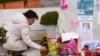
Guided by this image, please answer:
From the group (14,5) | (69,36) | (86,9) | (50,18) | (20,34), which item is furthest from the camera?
(14,5)

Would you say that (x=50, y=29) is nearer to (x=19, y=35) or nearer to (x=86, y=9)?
(x=19, y=35)

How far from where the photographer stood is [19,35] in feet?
15.7

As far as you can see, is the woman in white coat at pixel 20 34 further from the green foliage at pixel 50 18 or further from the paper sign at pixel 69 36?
the green foliage at pixel 50 18

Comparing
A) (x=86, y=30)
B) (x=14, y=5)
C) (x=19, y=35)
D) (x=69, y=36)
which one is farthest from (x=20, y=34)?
(x=14, y=5)

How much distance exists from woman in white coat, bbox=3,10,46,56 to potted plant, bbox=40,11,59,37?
64 cm

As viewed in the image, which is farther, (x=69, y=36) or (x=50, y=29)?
(x=50, y=29)

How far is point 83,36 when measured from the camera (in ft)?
14.6

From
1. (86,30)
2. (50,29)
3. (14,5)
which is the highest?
(14,5)

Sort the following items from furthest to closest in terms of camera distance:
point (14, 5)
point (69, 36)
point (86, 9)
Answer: point (14, 5) < point (69, 36) < point (86, 9)

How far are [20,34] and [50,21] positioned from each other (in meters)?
0.82

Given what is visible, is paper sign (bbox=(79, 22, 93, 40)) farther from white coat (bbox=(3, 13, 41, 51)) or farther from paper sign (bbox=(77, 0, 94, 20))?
white coat (bbox=(3, 13, 41, 51))

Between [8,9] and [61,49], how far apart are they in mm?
1731

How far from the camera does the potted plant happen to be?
17.7 ft

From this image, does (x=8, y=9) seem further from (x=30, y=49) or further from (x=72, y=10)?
(x=72, y=10)
